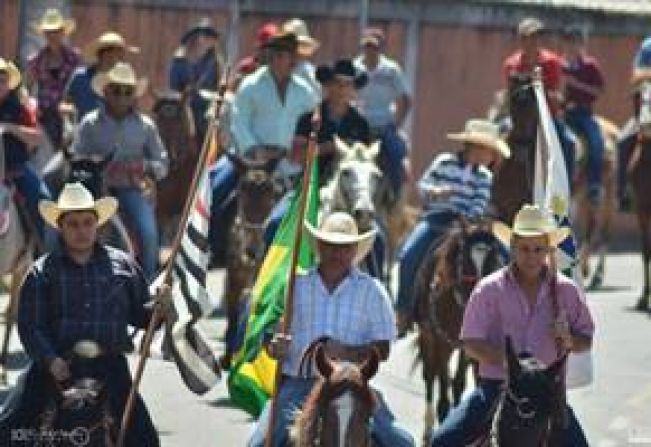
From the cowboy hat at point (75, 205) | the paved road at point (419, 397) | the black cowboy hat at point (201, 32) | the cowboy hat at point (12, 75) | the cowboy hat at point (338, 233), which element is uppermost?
the cowboy hat at point (12, 75)

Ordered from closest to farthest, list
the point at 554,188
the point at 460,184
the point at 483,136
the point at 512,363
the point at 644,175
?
the point at 512,363 < the point at 554,188 < the point at 460,184 < the point at 483,136 < the point at 644,175

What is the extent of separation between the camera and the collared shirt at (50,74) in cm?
2489

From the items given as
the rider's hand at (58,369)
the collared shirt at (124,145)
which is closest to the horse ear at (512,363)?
the rider's hand at (58,369)

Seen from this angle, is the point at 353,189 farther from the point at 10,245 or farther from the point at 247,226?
the point at 10,245

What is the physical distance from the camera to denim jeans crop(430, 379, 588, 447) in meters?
13.1

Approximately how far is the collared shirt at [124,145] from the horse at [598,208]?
26.3 feet

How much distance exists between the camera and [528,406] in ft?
40.6

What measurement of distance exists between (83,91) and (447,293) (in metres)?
6.73

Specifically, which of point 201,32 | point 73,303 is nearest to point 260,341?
point 73,303

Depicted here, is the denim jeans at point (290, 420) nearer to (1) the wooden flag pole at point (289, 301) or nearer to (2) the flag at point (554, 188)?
(1) the wooden flag pole at point (289, 301)

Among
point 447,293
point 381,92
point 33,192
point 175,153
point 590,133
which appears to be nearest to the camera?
point 447,293

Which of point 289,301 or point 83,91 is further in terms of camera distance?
point 83,91

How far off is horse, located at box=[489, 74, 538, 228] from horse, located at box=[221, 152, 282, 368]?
1.87 metres

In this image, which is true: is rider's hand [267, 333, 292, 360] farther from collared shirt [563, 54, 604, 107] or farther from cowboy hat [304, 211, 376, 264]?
collared shirt [563, 54, 604, 107]
